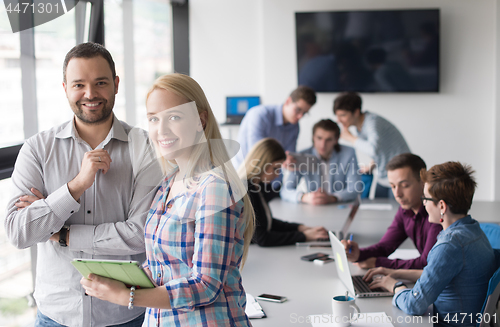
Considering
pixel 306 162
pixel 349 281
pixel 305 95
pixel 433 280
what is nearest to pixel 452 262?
pixel 433 280

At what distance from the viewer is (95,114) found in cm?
155

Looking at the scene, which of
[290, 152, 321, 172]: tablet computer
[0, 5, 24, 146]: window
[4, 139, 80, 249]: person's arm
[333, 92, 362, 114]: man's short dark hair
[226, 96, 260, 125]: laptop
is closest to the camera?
[4, 139, 80, 249]: person's arm

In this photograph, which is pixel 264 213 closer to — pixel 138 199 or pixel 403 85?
pixel 138 199

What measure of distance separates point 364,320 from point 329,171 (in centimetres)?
239

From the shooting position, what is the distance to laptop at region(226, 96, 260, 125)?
5.57 metres

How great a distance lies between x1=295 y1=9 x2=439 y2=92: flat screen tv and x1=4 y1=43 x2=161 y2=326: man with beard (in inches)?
162

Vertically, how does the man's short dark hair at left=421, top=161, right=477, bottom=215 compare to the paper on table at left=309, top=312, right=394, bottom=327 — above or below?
above

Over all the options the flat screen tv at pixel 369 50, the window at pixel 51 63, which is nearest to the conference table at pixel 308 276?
the window at pixel 51 63

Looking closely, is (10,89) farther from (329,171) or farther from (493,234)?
(493,234)

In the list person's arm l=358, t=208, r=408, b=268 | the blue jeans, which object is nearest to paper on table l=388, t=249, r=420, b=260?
person's arm l=358, t=208, r=408, b=268

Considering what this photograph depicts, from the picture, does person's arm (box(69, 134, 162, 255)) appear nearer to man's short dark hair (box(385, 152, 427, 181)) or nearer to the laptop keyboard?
the laptop keyboard

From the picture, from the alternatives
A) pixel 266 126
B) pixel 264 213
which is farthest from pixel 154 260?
pixel 266 126

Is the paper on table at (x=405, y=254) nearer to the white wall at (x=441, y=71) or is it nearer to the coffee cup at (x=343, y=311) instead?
the coffee cup at (x=343, y=311)

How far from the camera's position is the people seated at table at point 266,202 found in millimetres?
2602
